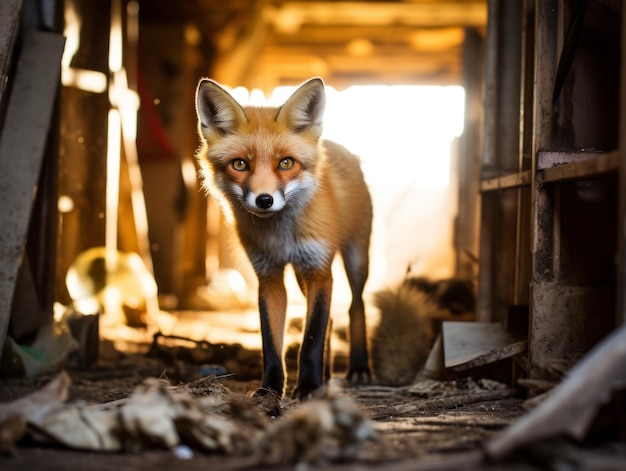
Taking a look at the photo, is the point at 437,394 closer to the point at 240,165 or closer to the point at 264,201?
the point at 264,201

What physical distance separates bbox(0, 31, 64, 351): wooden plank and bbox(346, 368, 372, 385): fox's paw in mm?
1755

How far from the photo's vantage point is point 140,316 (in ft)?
20.8

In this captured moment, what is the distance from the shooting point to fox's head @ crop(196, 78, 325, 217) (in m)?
3.20

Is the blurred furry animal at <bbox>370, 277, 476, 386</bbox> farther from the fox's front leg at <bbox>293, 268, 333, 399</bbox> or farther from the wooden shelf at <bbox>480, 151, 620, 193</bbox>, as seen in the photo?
the wooden shelf at <bbox>480, 151, 620, 193</bbox>

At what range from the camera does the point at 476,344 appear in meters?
3.61

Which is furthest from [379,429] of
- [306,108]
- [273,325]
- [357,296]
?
[357,296]

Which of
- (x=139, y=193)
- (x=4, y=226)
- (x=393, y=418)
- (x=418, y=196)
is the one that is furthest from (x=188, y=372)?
(x=418, y=196)

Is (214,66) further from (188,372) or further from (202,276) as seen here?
(188,372)

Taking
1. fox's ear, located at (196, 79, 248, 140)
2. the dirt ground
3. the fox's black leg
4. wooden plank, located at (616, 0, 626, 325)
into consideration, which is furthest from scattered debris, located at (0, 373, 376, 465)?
the fox's black leg

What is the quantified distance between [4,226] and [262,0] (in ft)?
20.0

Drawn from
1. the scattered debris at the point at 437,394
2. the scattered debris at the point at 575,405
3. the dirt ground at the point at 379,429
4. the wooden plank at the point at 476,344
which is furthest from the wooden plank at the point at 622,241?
the wooden plank at the point at 476,344

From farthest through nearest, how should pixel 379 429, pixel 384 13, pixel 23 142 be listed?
pixel 384 13 < pixel 23 142 < pixel 379 429

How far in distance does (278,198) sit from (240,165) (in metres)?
0.26

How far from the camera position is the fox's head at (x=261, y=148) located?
3.20 m
